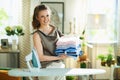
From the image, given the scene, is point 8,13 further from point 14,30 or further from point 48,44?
point 48,44

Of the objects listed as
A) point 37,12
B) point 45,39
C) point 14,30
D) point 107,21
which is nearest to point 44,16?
point 37,12

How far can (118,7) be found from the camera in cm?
603

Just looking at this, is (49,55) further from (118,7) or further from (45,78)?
(118,7)

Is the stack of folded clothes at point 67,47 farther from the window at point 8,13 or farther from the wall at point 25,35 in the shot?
the window at point 8,13

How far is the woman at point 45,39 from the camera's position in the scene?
7.18 ft

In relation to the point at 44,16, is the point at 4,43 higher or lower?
lower

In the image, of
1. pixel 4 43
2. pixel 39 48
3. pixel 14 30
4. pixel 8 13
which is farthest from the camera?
pixel 8 13

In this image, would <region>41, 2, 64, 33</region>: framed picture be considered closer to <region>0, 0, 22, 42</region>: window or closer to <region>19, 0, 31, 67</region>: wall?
<region>19, 0, 31, 67</region>: wall

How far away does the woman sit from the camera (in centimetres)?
219

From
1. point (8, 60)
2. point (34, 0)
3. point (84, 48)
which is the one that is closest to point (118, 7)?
point (84, 48)

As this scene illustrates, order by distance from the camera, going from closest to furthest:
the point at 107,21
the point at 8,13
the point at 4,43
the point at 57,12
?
1. the point at 4,43
2. the point at 57,12
3. the point at 8,13
4. the point at 107,21

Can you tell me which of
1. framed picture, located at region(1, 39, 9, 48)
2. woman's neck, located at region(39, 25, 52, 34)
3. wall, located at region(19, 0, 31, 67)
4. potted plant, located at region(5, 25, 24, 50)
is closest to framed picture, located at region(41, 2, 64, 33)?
wall, located at region(19, 0, 31, 67)

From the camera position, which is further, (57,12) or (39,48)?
(57,12)

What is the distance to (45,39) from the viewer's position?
2.23m
